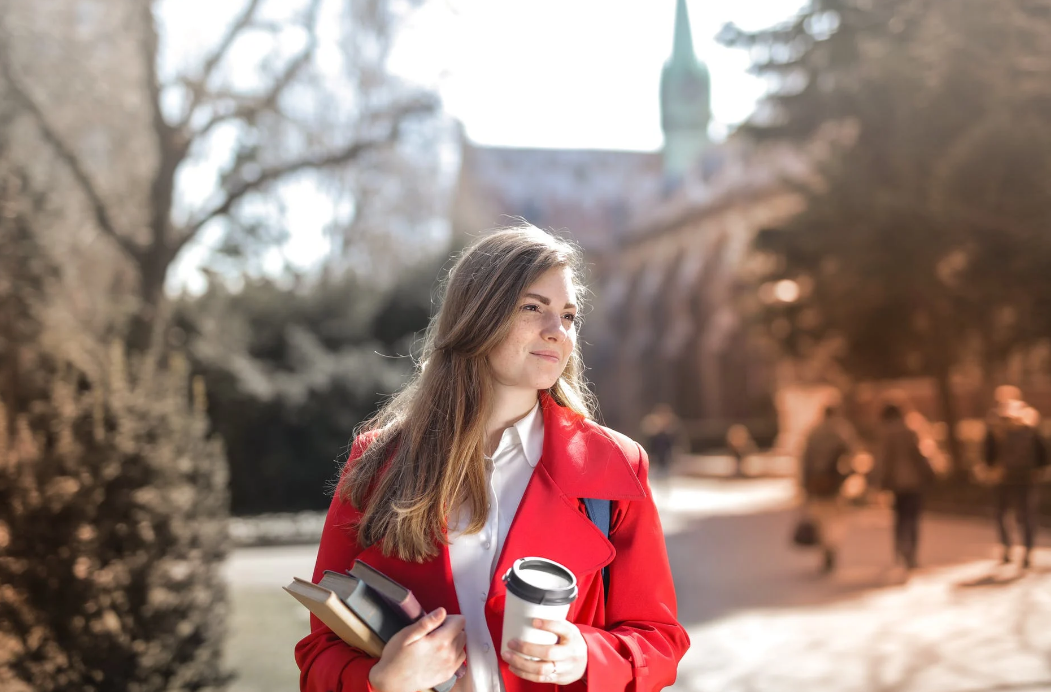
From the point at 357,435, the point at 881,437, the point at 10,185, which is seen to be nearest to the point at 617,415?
the point at 881,437

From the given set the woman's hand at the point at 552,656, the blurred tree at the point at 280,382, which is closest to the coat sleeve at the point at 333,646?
the woman's hand at the point at 552,656

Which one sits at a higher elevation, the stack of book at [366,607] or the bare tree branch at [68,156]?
the bare tree branch at [68,156]

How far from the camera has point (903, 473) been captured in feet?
39.0

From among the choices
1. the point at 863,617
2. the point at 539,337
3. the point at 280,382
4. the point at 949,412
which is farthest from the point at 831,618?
the point at 280,382

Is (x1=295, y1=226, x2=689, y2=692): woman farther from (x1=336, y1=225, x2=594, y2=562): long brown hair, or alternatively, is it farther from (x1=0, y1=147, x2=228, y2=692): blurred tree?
(x1=0, y1=147, x2=228, y2=692): blurred tree

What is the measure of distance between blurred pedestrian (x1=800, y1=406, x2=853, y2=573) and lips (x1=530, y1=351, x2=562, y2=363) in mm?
10327

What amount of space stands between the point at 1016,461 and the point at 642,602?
418 inches

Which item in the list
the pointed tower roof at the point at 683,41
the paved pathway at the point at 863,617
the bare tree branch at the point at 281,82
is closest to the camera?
the paved pathway at the point at 863,617

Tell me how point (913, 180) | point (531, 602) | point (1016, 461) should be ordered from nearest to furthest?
1. point (531, 602)
2. point (1016, 461)
3. point (913, 180)

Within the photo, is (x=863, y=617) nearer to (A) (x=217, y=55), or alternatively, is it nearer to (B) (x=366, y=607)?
(B) (x=366, y=607)

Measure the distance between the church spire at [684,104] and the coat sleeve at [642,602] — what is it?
283ft

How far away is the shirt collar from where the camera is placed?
218 cm

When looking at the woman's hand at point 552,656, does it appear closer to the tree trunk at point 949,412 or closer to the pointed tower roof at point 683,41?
the tree trunk at point 949,412

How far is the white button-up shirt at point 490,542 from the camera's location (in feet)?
6.56
